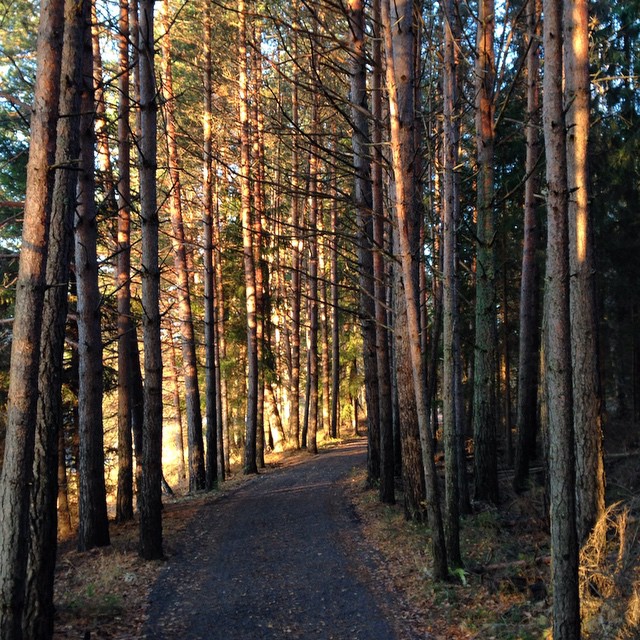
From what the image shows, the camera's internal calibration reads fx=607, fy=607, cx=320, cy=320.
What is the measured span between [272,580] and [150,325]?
14.3 ft

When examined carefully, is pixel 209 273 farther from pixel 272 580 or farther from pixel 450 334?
pixel 450 334

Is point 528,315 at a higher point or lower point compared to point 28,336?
higher

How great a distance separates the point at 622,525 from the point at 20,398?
582cm

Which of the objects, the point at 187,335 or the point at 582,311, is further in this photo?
the point at 187,335

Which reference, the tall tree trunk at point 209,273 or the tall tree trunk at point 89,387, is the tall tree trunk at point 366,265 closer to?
the tall tree trunk at point 209,273

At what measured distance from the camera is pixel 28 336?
18.2 ft

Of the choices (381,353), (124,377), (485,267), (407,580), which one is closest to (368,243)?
(381,353)

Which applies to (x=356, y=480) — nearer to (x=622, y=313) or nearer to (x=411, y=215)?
(x=411, y=215)

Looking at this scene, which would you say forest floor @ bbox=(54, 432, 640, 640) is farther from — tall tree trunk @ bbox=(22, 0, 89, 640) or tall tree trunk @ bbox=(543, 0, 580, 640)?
tall tree trunk @ bbox=(22, 0, 89, 640)

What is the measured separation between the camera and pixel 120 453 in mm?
12867

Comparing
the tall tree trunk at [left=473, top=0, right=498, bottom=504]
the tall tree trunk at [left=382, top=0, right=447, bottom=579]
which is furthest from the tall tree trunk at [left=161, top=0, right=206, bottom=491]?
the tall tree trunk at [left=382, top=0, right=447, bottom=579]

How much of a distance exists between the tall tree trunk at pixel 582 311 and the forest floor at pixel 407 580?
1.40ft

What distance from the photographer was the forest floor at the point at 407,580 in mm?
6078

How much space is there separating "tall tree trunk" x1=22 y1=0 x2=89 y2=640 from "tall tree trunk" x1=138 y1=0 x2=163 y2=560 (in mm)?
3058
